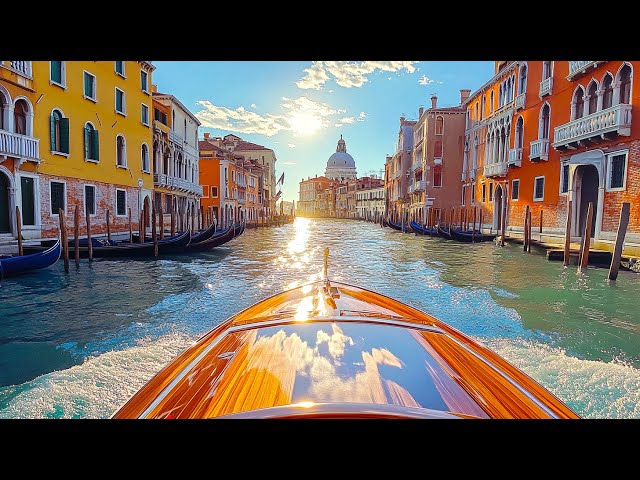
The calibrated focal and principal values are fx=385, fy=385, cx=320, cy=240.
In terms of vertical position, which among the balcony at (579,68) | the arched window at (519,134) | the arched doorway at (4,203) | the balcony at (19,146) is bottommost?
the arched doorway at (4,203)

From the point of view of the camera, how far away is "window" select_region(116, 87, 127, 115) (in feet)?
40.8

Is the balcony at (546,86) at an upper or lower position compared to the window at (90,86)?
upper

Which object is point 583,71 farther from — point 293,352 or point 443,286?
point 293,352

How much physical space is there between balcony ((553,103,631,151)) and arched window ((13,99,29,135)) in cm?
1379

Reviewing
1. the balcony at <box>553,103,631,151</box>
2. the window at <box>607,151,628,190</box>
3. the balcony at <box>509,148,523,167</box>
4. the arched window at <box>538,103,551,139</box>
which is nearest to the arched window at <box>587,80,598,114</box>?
the balcony at <box>553,103,631,151</box>

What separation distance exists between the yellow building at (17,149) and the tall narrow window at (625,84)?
1403cm

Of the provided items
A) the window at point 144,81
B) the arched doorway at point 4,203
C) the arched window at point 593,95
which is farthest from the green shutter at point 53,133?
the arched window at point 593,95

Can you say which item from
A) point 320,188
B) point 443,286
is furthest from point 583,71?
point 320,188

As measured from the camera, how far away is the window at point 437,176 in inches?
924

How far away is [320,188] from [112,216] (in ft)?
204

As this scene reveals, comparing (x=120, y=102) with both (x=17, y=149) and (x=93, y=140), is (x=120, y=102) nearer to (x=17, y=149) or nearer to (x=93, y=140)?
(x=93, y=140)

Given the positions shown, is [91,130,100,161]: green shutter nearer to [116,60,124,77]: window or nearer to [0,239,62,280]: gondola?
[116,60,124,77]: window

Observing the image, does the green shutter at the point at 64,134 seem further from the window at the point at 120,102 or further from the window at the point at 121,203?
the window at the point at 120,102
